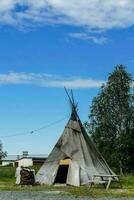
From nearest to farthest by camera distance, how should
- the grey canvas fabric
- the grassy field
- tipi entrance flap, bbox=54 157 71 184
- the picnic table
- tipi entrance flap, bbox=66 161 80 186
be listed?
the grassy field, the picnic table, tipi entrance flap, bbox=66 161 80 186, the grey canvas fabric, tipi entrance flap, bbox=54 157 71 184

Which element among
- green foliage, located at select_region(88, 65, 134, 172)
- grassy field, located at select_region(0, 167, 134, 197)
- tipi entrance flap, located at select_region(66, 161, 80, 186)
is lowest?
grassy field, located at select_region(0, 167, 134, 197)

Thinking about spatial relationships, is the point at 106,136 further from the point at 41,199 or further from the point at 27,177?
the point at 41,199

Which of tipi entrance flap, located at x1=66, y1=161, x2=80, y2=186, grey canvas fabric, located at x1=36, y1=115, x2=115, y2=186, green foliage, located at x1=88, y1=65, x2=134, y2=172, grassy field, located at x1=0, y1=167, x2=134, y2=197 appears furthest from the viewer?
green foliage, located at x1=88, y1=65, x2=134, y2=172

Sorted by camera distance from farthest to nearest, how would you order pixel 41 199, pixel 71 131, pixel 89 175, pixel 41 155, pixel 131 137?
1. pixel 41 155
2. pixel 131 137
3. pixel 71 131
4. pixel 89 175
5. pixel 41 199

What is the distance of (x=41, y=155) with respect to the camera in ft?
471

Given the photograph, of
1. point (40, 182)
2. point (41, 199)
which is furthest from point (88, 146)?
point (41, 199)

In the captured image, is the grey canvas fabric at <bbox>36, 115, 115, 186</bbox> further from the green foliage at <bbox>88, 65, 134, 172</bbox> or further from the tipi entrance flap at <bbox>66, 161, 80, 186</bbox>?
the green foliage at <bbox>88, 65, 134, 172</bbox>

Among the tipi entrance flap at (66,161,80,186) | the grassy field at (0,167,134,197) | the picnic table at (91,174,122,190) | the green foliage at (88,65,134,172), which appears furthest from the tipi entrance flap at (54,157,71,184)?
the green foliage at (88,65,134,172)

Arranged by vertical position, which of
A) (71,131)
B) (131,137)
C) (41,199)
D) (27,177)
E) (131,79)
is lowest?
(41,199)

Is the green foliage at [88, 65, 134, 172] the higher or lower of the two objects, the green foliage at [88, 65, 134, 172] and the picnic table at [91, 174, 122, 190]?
the higher

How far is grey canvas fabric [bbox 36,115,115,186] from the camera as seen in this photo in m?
39.9

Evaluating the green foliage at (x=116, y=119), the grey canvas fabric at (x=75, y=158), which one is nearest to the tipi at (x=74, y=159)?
the grey canvas fabric at (x=75, y=158)

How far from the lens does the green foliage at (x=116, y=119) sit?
242 feet

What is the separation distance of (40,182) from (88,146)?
4367mm
